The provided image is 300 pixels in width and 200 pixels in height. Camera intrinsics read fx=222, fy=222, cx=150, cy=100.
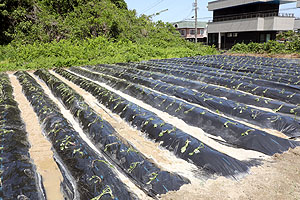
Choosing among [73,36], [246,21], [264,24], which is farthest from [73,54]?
[264,24]

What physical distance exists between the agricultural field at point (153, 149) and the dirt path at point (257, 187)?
0.04 feet

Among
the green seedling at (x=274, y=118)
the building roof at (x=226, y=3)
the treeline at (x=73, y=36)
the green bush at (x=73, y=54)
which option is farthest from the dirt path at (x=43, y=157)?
the building roof at (x=226, y=3)

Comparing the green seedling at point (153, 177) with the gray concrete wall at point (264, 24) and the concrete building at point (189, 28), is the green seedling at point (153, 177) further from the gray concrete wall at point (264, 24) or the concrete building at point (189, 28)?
the concrete building at point (189, 28)

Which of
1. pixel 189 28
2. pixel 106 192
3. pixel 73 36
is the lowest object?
pixel 106 192

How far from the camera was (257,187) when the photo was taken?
9.96 ft

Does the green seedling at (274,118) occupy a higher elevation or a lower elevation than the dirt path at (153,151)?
higher

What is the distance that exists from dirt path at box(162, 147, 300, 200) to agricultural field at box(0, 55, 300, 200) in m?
0.01

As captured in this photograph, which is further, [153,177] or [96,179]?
[153,177]

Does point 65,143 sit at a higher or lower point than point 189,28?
lower

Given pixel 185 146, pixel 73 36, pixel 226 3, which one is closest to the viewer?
pixel 185 146

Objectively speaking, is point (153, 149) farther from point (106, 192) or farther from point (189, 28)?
point (189, 28)

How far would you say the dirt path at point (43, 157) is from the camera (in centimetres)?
316

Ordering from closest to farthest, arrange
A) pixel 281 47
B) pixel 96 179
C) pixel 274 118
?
pixel 96 179, pixel 274 118, pixel 281 47

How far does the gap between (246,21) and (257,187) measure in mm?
22791
